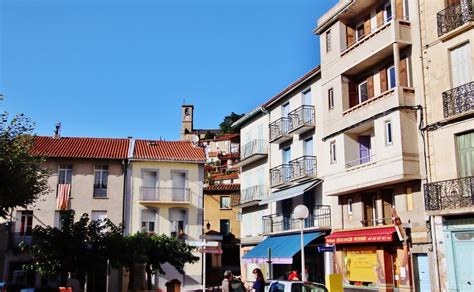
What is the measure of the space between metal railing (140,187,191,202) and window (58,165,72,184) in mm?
5333

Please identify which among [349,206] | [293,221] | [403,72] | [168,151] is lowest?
[293,221]

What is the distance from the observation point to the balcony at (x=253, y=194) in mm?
35969

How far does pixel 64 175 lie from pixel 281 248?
18745 mm

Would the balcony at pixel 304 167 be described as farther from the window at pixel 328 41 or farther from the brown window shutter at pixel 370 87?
the window at pixel 328 41

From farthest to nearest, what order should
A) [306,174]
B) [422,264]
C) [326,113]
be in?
[306,174] < [326,113] < [422,264]

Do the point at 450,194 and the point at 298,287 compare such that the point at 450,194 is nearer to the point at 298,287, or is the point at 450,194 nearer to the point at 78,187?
the point at 298,287

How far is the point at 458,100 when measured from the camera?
19703 millimetres

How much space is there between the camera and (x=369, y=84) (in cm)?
2531

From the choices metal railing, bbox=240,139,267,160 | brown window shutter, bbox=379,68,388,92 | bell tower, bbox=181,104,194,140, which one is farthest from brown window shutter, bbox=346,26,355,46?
bell tower, bbox=181,104,194,140

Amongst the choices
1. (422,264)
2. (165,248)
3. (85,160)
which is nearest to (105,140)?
(85,160)

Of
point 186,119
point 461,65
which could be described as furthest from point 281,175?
point 186,119

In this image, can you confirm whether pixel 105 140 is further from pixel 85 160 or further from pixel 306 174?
pixel 306 174

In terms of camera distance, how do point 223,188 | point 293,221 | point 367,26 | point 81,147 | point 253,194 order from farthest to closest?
point 223,188, point 81,147, point 253,194, point 293,221, point 367,26

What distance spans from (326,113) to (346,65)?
9.48 feet
